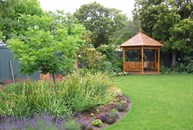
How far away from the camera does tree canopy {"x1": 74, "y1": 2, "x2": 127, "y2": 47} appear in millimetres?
35281

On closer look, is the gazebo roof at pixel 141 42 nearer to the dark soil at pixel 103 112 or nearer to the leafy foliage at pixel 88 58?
the leafy foliage at pixel 88 58

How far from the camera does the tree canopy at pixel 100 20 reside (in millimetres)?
35281

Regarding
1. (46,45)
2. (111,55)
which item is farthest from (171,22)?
(46,45)

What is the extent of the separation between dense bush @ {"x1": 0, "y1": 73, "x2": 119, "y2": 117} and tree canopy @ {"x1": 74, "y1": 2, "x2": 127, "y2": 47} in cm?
2715

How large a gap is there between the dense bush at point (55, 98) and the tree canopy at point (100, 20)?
2715 centimetres

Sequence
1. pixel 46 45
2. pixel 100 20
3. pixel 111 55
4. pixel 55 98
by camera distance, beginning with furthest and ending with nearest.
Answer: pixel 100 20
pixel 111 55
pixel 46 45
pixel 55 98

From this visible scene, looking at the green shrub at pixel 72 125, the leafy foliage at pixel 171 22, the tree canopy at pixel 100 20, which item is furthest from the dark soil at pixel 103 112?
the tree canopy at pixel 100 20

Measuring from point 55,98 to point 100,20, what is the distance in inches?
1214

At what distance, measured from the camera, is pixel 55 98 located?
6094 mm

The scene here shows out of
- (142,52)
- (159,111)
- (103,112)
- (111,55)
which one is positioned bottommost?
(159,111)

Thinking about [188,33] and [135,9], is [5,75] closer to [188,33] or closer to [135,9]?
[188,33]

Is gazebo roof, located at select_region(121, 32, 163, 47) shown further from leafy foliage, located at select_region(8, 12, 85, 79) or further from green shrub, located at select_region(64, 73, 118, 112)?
leafy foliage, located at select_region(8, 12, 85, 79)

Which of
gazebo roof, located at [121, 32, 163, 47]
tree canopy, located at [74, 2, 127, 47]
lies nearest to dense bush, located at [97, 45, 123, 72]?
gazebo roof, located at [121, 32, 163, 47]

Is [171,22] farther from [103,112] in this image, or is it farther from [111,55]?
[103,112]
